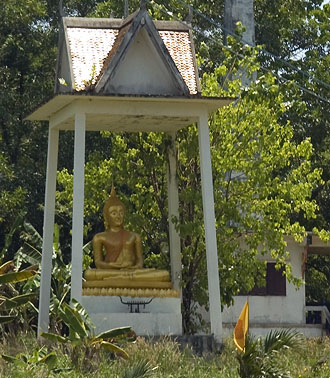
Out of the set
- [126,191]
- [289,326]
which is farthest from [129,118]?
[289,326]

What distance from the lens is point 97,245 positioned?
72.7 feet

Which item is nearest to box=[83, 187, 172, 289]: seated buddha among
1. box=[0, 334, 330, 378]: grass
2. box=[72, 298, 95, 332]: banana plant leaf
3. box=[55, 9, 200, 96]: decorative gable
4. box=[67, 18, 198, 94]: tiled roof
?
box=[0, 334, 330, 378]: grass

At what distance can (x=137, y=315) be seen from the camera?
2070 centimetres

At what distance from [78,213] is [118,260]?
2112 mm

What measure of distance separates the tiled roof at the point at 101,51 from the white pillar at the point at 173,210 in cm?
201

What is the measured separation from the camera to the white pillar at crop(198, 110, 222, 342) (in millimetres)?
20516

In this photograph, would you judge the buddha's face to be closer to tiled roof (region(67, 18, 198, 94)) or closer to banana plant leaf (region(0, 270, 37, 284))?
banana plant leaf (region(0, 270, 37, 284))

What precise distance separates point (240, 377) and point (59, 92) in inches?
220

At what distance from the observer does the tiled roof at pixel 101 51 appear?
67.8 feet

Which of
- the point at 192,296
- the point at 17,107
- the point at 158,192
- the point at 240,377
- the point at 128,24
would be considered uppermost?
the point at 17,107

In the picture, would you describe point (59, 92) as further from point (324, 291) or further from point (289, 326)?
point (324, 291)

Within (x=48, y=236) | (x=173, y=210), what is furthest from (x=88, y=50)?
(x=173, y=210)

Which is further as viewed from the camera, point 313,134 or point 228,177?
point 313,134

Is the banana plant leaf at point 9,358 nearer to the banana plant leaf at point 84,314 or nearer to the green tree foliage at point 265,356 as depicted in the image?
the banana plant leaf at point 84,314
